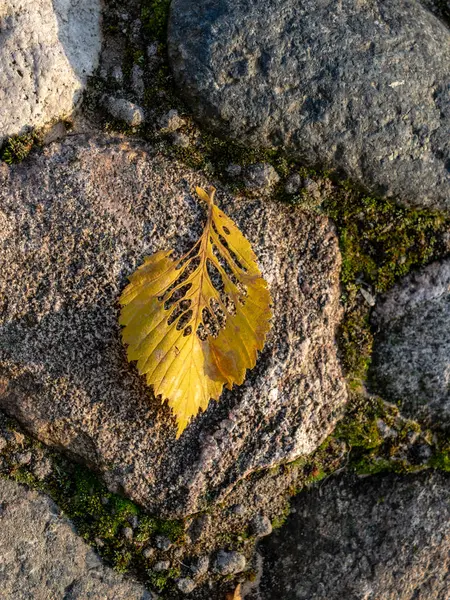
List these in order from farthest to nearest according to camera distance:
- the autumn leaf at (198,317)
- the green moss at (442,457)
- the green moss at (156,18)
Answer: the green moss at (442,457) → the green moss at (156,18) → the autumn leaf at (198,317)

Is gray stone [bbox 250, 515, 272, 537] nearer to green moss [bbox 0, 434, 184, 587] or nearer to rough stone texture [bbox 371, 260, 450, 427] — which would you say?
green moss [bbox 0, 434, 184, 587]

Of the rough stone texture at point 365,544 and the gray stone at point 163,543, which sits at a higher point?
the gray stone at point 163,543

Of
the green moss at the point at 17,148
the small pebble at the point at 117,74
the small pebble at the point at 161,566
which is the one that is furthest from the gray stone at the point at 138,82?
the small pebble at the point at 161,566

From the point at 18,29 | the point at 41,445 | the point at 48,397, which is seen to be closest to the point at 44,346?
the point at 48,397

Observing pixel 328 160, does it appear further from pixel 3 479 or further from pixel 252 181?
pixel 3 479

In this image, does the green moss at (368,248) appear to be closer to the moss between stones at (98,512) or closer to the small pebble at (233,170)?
the small pebble at (233,170)

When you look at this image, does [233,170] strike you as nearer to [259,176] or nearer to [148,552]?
[259,176]
